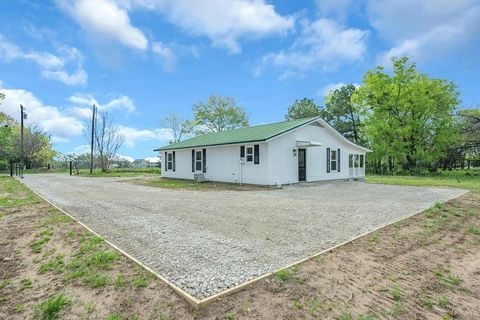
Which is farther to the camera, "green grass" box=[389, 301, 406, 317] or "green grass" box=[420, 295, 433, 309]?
"green grass" box=[420, 295, 433, 309]

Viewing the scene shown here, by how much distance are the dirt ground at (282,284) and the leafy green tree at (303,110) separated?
36821mm

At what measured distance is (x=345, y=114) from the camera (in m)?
38.2

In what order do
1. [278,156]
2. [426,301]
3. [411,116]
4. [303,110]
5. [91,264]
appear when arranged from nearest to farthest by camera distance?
1. [426,301]
2. [91,264]
3. [278,156]
4. [411,116]
5. [303,110]

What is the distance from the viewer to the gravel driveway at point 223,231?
345 cm

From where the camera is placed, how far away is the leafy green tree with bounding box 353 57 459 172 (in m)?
27.4

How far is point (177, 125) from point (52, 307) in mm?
43426

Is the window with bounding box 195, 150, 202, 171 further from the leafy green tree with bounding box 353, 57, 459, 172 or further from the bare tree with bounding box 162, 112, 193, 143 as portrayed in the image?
the bare tree with bounding box 162, 112, 193, 143

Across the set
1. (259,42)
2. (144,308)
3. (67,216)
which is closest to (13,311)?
(144,308)

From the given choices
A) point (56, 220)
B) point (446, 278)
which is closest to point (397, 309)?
point (446, 278)

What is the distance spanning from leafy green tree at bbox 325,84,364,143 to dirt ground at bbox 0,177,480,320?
3492cm

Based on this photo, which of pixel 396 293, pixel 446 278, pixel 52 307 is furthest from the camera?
pixel 446 278

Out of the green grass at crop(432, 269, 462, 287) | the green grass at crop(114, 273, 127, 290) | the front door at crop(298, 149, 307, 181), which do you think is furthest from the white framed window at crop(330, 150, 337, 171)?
the green grass at crop(114, 273, 127, 290)

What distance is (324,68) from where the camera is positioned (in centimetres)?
2130

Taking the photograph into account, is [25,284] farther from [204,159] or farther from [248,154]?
[204,159]
